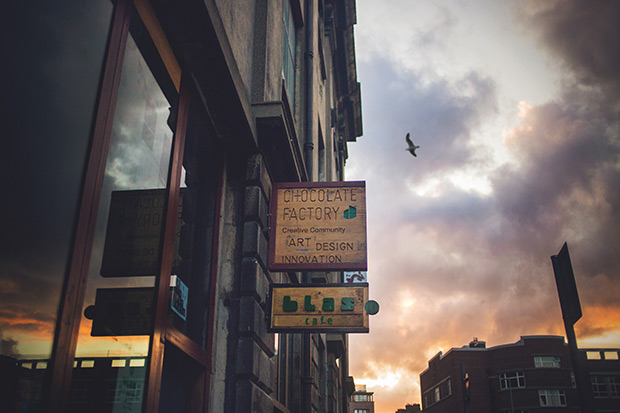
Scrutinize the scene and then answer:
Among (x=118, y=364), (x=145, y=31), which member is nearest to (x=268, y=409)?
(x=118, y=364)

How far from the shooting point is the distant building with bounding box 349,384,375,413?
105750 mm

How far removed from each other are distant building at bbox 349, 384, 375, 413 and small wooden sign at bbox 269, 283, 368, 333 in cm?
10161

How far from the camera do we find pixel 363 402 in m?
107

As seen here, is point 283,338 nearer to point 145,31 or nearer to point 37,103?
point 145,31

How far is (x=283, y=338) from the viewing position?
1042 cm

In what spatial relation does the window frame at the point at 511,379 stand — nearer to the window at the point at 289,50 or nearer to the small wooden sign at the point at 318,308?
the window at the point at 289,50

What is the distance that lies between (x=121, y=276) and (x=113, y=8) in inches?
87.1

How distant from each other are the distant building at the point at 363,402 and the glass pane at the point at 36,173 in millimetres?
105847

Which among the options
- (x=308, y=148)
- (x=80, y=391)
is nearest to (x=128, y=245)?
(x=80, y=391)

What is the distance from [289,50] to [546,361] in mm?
63352

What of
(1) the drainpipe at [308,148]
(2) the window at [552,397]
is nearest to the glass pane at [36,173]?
(1) the drainpipe at [308,148]

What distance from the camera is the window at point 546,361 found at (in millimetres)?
64625

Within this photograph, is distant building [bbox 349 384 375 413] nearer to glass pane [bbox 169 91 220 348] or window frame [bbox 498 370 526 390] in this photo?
window frame [bbox 498 370 526 390]

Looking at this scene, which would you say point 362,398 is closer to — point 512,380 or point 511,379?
point 511,379
